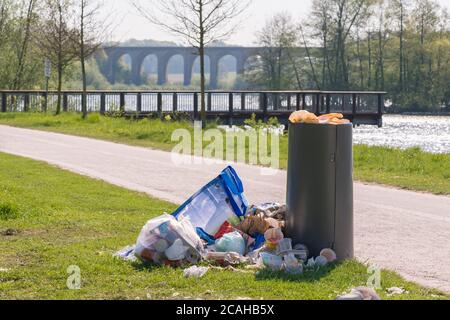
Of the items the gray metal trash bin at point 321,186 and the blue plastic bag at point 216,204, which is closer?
the gray metal trash bin at point 321,186

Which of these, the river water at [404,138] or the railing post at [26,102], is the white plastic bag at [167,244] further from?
the railing post at [26,102]

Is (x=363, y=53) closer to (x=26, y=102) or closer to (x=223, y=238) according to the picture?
(x=26, y=102)

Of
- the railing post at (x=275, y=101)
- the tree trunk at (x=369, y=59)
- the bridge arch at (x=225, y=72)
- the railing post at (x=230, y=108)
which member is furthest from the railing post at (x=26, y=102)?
the bridge arch at (x=225, y=72)

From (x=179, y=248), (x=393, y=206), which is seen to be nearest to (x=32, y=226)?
(x=179, y=248)

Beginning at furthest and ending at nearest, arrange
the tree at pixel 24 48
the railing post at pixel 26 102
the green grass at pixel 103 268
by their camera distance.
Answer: the tree at pixel 24 48 → the railing post at pixel 26 102 → the green grass at pixel 103 268

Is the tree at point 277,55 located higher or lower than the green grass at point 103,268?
higher

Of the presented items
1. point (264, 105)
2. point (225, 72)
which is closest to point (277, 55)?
point (264, 105)

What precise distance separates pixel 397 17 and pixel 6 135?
2601 inches

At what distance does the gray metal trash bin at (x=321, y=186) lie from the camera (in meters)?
8.43

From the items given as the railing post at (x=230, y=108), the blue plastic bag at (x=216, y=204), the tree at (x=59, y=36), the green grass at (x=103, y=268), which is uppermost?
the tree at (x=59, y=36)

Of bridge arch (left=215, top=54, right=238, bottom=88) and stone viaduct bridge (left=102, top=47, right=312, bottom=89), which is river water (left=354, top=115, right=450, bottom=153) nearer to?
stone viaduct bridge (left=102, top=47, right=312, bottom=89)
